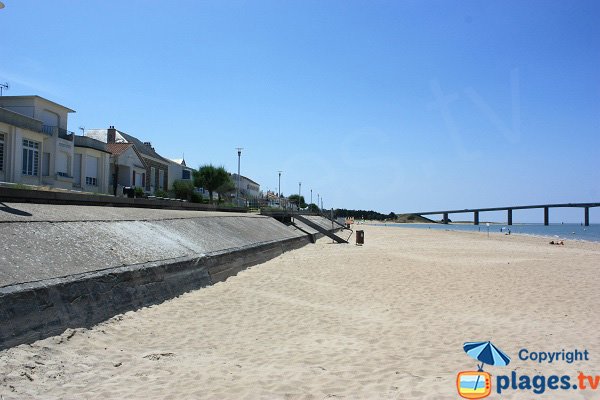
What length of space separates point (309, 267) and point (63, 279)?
9298 millimetres

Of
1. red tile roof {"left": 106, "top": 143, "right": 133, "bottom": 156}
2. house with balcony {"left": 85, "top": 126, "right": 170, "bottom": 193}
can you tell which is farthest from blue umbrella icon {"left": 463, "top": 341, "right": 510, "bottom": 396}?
house with balcony {"left": 85, "top": 126, "right": 170, "bottom": 193}

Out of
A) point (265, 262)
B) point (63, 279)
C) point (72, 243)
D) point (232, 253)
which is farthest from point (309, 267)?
point (63, 279)

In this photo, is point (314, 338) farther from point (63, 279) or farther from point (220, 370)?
point (63, 279)

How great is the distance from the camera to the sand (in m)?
4.80

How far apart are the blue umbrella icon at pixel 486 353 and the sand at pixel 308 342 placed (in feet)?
0.42

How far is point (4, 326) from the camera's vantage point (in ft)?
17.4

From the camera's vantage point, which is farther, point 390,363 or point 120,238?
point 120,238

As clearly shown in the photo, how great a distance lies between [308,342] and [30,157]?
90.9ft

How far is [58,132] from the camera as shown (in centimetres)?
3148

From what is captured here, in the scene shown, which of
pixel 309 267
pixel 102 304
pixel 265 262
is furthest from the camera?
pixel 265 262

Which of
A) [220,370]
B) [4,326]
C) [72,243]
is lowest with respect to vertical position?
[220,370]

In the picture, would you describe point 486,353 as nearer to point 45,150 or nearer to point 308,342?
point 308,342
